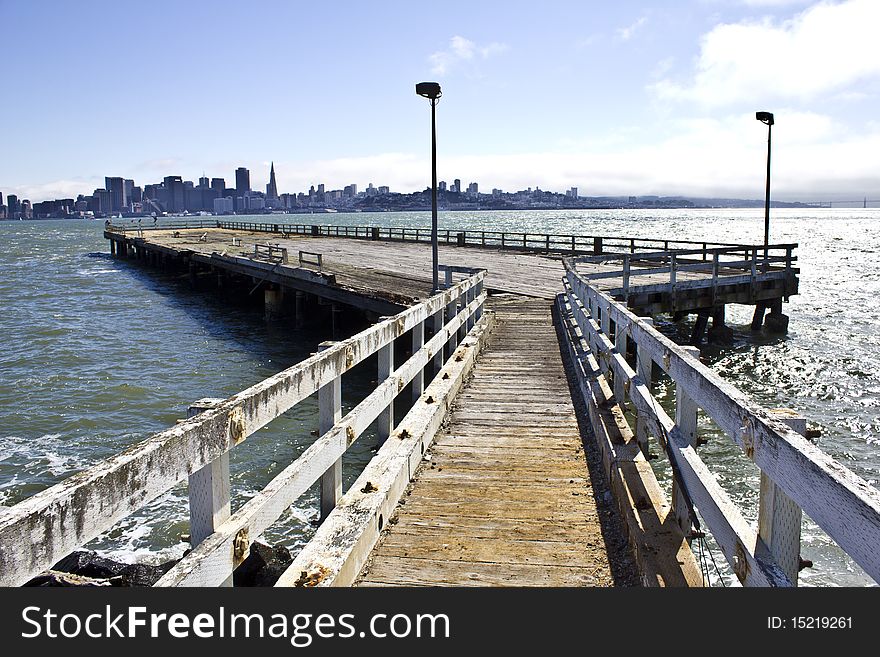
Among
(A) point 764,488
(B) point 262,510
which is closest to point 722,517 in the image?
(A) point 764,488

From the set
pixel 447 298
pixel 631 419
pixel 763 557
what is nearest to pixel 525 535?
pixel 763 557

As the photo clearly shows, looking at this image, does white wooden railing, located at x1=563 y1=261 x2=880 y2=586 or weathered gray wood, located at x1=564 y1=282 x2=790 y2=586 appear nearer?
white wooden railing, located at x1=563 y1=261 x2=880 y2=586

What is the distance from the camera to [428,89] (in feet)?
49.5

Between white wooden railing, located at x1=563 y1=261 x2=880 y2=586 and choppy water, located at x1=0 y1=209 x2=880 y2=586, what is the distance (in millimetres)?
5282

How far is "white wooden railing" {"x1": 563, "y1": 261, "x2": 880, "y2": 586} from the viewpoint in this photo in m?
1.97

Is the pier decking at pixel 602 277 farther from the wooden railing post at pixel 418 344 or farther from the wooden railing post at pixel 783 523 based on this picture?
the wooden railing post at pixel 783 523

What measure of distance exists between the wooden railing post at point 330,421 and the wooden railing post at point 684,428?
182 centimetres

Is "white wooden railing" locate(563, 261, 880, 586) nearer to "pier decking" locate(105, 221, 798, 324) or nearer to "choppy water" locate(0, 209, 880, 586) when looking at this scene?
"choppy water" locate(0, 209, 880, 586)

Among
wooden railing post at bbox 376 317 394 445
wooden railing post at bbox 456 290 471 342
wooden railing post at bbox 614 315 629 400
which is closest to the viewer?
wooden railing post at bbox 376 317 394 445

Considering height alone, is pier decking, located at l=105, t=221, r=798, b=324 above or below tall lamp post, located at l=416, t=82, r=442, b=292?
below

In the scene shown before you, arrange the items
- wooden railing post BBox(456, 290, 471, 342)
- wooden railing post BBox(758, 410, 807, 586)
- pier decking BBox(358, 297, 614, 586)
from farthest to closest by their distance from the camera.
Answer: wooden railing post BBox(456, 290, 471, 342) < pier decking BBox(358, 297, 614, 586) < wooden railing post BBox(758, 410, 807, 586)

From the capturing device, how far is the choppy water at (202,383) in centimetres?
1027

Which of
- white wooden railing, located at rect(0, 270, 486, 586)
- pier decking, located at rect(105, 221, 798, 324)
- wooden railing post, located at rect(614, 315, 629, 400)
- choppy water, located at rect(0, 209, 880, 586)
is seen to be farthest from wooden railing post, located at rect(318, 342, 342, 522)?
pier decking, located at rect(105, 221, 798, 324)

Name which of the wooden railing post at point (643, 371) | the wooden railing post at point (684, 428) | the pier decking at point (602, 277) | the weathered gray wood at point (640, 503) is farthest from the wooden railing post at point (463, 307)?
the wooden railing post at point (684, 428)
